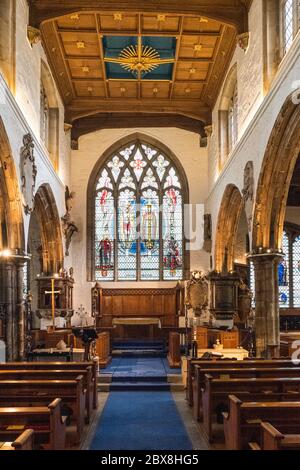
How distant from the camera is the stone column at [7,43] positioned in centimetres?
1253

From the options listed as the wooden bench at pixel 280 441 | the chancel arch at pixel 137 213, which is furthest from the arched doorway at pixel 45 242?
the wooden bench at pixel 280 441

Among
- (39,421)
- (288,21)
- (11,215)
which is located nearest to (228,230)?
(288,21)

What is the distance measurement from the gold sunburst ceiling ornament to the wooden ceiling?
50cm

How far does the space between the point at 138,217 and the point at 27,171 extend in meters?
9.83

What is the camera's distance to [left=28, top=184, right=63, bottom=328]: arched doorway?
18.4m

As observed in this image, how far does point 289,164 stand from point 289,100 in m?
2.12

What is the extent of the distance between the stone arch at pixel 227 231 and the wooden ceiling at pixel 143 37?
422 centimetres

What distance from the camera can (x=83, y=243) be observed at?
22672 millimetres

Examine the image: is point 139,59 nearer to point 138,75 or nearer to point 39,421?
point 138,75

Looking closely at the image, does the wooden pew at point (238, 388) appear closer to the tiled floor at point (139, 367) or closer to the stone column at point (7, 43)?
the tiled floor at point (139, 367)

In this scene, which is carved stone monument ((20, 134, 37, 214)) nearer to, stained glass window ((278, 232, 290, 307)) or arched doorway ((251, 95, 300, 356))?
arched doorway ((251, 95, 300, 356))

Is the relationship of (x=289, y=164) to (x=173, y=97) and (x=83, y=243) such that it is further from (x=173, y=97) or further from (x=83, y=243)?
(x=83, y=243)

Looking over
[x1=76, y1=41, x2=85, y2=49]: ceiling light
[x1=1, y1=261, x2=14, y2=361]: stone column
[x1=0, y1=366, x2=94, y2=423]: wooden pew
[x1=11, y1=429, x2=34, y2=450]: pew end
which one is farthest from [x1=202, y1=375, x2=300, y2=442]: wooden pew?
[x1=76, y1=41, x2=85, y2=49]: ceiling light

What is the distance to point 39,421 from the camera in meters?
6.23
